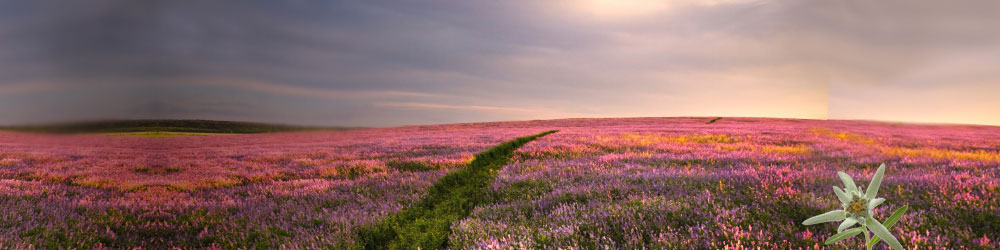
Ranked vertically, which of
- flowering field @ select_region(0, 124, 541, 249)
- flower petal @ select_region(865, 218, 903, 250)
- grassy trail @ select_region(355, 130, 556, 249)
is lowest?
grassy trail @ select_region(355, 130, 556, 249)

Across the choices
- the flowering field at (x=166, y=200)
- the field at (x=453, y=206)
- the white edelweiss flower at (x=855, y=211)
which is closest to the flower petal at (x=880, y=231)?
the white edelweiss flower at (x=855, y=211)

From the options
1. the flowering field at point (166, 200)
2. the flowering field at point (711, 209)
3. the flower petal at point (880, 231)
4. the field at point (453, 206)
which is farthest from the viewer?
the flowering field at point (166, 200)

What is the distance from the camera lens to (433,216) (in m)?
6.42

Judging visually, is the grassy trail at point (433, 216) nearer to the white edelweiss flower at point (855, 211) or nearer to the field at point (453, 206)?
the field at point (453, 206)

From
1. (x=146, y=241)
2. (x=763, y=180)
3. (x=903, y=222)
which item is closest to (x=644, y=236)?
(x=903, y=222)

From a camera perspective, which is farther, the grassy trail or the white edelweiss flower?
the grassy trail

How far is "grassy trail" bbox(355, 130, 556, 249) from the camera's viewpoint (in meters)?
5.18

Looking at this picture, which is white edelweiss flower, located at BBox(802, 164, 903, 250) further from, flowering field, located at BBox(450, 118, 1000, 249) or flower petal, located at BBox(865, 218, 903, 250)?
flowering field, located at BBox(450, 118, 1000, 249)

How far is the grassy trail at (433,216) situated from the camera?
17.0 feet

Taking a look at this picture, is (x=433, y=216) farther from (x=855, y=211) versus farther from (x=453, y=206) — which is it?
(x=855, y=211)

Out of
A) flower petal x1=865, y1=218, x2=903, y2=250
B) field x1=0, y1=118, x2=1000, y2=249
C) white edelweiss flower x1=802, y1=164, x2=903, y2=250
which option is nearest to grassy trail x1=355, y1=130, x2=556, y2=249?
field x1=0, y1=118, x2=1000, y2=249

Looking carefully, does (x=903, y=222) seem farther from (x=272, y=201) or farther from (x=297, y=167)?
(x=297, y=167)

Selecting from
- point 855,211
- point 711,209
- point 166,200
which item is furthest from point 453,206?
point 855,211

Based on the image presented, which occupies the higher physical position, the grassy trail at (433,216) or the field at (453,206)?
the field at (453,206)
